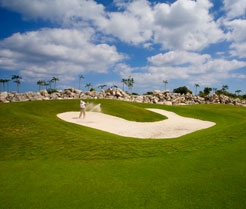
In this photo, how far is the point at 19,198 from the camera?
225 inches

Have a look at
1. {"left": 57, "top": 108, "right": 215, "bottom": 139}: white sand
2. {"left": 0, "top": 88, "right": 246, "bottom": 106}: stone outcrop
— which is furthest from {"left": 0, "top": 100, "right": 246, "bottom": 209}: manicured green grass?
{"left": 0, "top": 88, "right": 246, "bottom": 106}: stone outcrop

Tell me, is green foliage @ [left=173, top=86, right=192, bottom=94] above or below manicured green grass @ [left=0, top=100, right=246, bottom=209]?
above

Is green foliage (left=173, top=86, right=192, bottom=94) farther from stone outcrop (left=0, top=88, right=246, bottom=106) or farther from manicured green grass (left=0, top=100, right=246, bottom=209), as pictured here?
manicured green grass (left=0, top=100, right=246, bottom=209)

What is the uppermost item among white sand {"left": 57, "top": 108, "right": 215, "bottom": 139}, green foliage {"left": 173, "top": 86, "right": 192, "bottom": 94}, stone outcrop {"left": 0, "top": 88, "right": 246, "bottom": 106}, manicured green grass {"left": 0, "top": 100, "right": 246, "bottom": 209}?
green foliage {"left": 173, "top": 86, "right": 192, "bottom": 94}

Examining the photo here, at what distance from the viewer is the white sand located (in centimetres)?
2039

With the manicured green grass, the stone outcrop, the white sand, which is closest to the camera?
the manicured green grass

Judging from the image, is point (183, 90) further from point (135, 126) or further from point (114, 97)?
point (135, 126)

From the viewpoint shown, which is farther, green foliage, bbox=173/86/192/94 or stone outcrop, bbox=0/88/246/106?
green foliage, bbox=173/86/192/94

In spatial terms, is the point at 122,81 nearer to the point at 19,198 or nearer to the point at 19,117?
the point at 19,117

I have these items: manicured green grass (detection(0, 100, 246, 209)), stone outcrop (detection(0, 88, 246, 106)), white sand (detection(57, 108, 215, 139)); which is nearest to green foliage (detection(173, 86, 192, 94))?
stone outcrop (detection(0, 88, 246, 106))

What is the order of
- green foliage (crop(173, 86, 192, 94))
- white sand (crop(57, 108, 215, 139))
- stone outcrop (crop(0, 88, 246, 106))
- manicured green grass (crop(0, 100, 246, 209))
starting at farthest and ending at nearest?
green foliage (crop(173, 86, 192, 94)), stone outcrop (crop(0, 88, 246, 106)), white sand (crop(57, 108, 215, 139)), manicured green grass (crop(0, 100, 246, 209))

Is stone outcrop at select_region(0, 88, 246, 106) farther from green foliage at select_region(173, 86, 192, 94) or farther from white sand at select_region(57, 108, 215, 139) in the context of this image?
white sand at select_region(57, 108, 215, 139)

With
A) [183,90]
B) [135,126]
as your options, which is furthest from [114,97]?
[183,90]

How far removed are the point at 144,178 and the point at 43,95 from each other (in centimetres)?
7806
